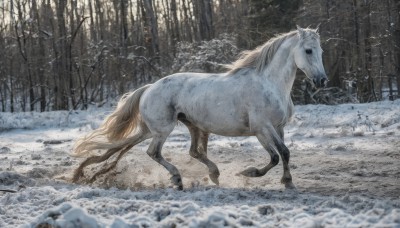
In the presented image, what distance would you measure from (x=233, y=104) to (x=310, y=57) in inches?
43.1

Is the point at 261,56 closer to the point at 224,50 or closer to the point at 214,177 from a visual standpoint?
the point at 214,177

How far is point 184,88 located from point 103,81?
56.5ft

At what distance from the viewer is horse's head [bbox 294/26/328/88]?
617 cm

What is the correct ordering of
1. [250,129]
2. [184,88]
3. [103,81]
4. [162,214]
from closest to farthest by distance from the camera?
1. [162,214]
2. [250,129]
3. [184,88]
4. [103,81]

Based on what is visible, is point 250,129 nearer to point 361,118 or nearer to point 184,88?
point 184,88

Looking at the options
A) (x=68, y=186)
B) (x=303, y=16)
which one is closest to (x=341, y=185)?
(x=68, y=186)

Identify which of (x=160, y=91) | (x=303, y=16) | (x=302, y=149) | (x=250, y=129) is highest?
(x=303, y=16)

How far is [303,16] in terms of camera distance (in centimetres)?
2097

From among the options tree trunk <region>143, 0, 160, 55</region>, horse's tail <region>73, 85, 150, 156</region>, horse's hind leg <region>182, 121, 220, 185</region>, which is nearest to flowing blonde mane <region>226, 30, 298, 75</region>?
horse's hind leg <region>182, 121, 220, 185</region>

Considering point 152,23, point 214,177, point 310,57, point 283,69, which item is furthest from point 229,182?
point 152,23

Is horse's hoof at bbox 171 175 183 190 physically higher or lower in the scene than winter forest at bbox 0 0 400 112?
lower

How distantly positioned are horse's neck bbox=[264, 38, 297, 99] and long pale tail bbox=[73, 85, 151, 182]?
6.27 feet

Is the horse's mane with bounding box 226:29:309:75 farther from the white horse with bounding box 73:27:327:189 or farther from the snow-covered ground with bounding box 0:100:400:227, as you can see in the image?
the snow-covered ground with bounding box 0:100:400:227

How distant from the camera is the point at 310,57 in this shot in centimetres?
622
